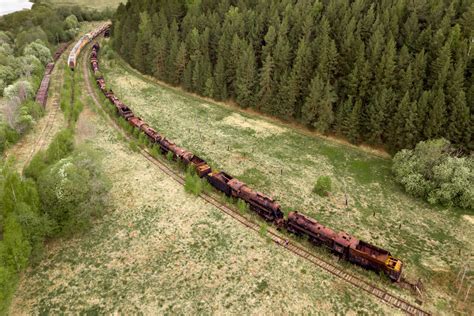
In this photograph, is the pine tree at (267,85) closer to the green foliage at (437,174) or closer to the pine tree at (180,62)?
the pine tree at (180,62)

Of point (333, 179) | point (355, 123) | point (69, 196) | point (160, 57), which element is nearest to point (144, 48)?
point (160, 57)

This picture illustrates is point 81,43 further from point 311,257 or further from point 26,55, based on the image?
point 311,257

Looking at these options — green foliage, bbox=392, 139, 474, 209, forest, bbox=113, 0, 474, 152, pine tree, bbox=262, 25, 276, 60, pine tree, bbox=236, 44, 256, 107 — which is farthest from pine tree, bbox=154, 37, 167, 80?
green foliage, bbox=392, 139, 474, 209

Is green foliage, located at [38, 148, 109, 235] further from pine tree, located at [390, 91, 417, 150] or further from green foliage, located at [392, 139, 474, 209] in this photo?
pine tree, located at [390, 91, 417, 150]

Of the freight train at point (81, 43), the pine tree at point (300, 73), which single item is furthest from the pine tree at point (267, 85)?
the freight train at point (81, 43)

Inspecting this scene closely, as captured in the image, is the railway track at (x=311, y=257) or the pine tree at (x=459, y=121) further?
the pine tree at (x=459, y=121)

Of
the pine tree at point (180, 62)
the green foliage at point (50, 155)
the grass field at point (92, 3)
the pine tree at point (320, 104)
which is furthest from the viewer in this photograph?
the grass field at point (92, 3)
